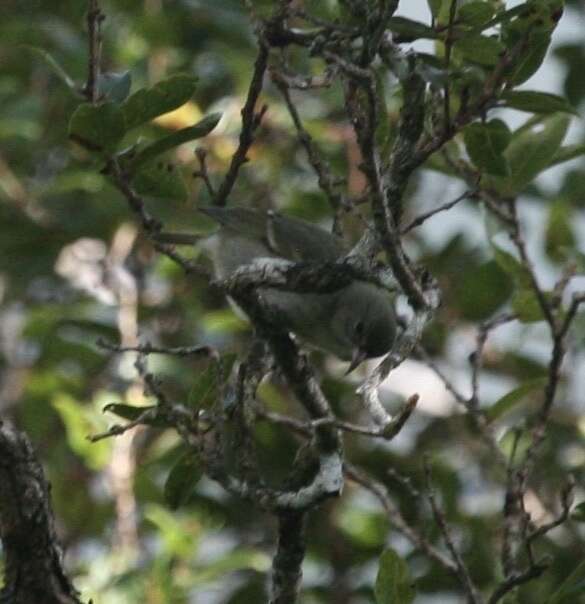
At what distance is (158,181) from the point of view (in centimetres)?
310

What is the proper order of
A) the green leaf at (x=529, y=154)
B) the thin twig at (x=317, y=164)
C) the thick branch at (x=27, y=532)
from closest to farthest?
the thick branch at (x=27, y=532) → the thin twig at (x=317, y=164) → the green leaf at (x=529, y=154)

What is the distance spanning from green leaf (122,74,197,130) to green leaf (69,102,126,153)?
4 centimetres

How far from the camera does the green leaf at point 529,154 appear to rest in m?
3.69

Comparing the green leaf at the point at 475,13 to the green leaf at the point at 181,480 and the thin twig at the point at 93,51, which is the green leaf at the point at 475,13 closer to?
the thin twig at the point at 93,51

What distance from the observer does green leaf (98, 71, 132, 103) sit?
9.74 feet

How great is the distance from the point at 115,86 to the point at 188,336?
9.69 feet

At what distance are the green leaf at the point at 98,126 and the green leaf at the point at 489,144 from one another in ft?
2.19

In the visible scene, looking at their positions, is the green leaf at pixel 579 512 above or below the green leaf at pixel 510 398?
above

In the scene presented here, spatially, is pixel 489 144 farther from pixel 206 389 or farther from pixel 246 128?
pixel 206 389

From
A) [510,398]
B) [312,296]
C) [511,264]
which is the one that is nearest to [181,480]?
[510,398]

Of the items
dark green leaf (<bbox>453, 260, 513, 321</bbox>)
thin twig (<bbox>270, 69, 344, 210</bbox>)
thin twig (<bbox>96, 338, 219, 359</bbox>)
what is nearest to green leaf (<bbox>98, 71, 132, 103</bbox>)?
thin twig (<bbox>270, 69, 344, 210</bbox>)

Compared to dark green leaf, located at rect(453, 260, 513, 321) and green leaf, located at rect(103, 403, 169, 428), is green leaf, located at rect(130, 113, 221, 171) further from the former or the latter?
dark green leaf, located at rect(453, 260, 513, 321)

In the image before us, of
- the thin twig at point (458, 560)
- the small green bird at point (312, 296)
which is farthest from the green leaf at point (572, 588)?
the small green bird at point (312, 296)

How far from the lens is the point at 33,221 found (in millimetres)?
5969
